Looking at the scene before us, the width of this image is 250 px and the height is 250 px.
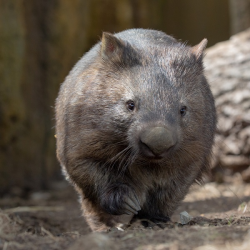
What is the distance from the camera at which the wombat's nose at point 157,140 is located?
3611mm

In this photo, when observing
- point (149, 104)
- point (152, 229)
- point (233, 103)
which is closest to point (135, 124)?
point (149, 104)

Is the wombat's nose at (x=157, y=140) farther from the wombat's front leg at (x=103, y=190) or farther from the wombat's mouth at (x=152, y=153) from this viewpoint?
the wombat's front leg at (x=103, y=190)

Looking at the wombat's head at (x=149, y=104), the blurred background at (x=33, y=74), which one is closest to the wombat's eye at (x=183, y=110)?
the wombat's head at (x=149, y=104)

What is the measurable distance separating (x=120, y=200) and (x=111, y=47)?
132 centimetres

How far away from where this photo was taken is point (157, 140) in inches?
142

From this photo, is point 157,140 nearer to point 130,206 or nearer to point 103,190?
point 130,206

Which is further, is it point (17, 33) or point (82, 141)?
point (17, 33)

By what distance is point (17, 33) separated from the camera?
742 cm

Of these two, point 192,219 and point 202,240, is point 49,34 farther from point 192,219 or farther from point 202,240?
point 202,240

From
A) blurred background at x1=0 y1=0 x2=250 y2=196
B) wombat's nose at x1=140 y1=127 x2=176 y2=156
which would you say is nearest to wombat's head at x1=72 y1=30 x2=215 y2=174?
wombat's nose at x1=140 y1=127 x2=176 y2=156

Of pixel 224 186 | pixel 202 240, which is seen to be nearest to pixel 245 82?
pixel 224 186

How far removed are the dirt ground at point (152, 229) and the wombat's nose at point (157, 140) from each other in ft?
1.82

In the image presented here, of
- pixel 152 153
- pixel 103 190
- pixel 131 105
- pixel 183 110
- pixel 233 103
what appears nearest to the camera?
pixel 152 153

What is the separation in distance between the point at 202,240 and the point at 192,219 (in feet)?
4.47
